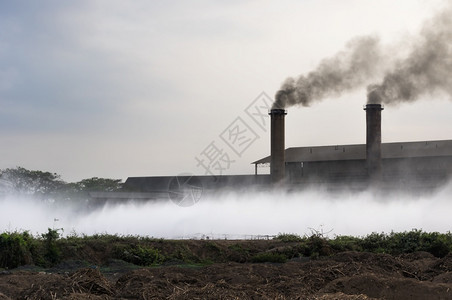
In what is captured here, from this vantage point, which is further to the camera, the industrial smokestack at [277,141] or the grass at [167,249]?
the industrial smokestack at [277,141]

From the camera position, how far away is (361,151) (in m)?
86.0

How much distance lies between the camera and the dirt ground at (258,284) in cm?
1537

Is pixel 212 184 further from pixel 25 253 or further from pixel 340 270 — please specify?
pixel 340 270

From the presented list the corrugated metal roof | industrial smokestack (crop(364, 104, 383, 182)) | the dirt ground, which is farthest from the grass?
the corrugated metal roof

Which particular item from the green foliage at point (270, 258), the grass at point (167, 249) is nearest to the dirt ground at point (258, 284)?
the green foliage at point (270, 258)

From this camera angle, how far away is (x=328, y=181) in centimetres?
8225

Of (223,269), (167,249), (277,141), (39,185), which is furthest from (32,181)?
(223,269)

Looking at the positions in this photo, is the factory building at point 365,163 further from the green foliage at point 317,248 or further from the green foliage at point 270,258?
the green foliage at point 270,258

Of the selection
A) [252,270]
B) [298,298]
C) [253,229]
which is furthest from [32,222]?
[298,298]

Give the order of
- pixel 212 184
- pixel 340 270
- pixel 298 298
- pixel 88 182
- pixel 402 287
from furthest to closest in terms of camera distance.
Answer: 1. pixel 88 182
2. pixel 212 184
3. pixel 340 270
4. pixel 402 287
5. pixel 298 298

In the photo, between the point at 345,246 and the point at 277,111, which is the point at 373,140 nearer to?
the point at 277,111

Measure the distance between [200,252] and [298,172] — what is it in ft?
173

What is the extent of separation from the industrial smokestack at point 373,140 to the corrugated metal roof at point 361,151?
37.7 feet

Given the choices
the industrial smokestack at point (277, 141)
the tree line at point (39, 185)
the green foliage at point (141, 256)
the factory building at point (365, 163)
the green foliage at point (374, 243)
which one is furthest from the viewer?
the tree line at point (39, 185)
